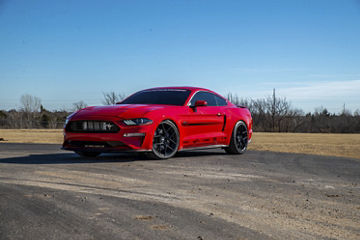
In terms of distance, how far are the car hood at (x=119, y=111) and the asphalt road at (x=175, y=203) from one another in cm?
108

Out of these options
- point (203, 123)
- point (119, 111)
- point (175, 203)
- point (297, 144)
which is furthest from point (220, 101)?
point (297, 144)

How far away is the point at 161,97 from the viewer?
9.23m

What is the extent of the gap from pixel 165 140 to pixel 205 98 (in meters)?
1.82

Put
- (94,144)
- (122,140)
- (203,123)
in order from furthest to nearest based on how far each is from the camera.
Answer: (203,123)
(94,144)
(122,140)

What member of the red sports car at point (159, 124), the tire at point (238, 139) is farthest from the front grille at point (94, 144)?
the tire at point (238, 139)

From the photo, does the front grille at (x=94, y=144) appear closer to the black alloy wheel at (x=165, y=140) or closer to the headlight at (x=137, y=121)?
the headlight at (x=137, y=121)

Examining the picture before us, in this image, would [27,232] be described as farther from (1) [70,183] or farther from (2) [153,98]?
(2) [153,98]

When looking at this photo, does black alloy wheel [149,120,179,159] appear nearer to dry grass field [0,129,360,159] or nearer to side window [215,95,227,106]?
side window [215,95,227,106]

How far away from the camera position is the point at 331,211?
412 cm

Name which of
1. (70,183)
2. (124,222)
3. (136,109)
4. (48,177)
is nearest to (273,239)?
(124,222)

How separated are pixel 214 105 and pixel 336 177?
376 centimetres

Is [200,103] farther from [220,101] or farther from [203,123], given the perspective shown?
[220,101]

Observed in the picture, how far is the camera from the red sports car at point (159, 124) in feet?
25.5

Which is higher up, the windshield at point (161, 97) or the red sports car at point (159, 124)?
the windshield at point (161, 97)
